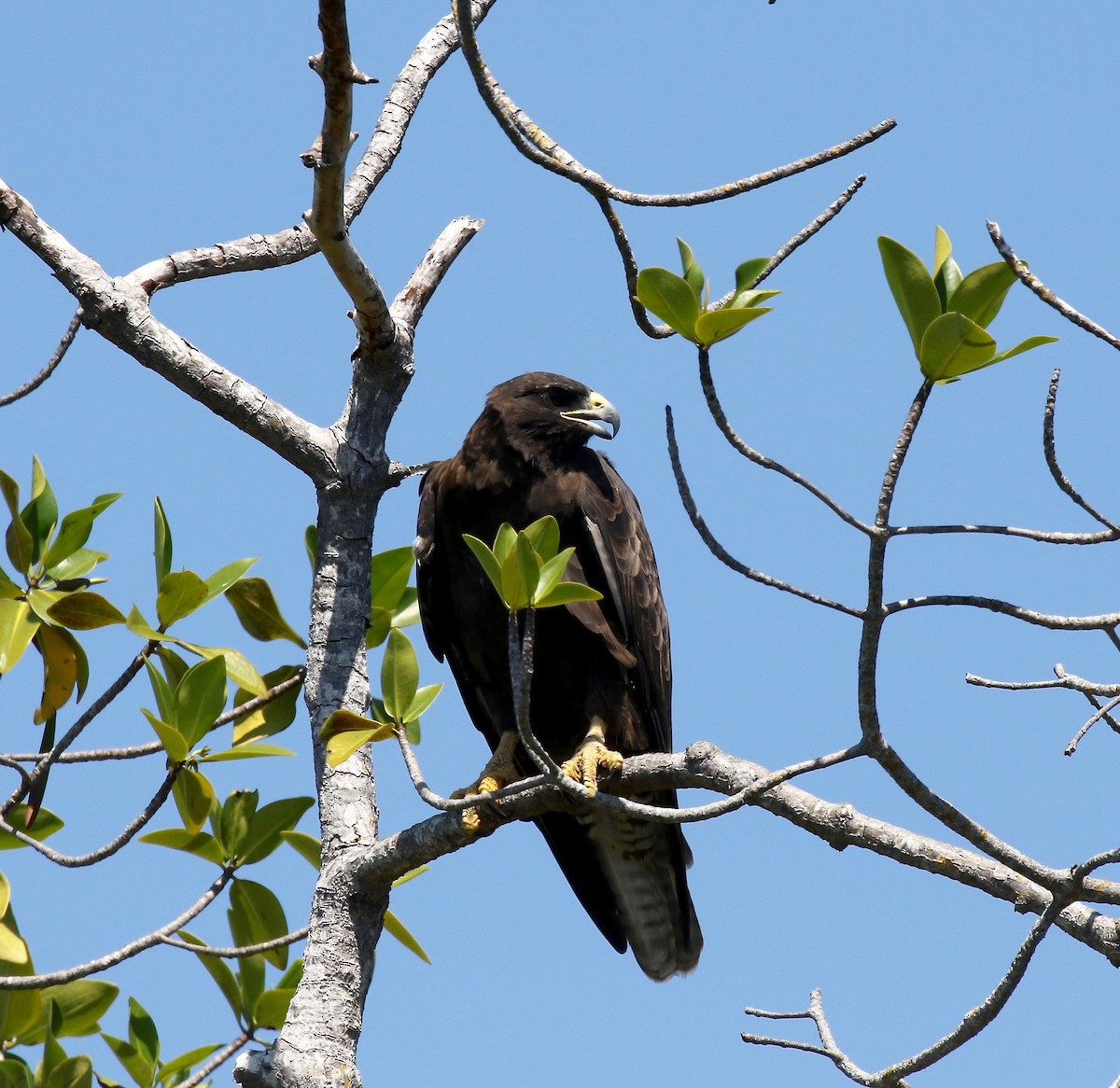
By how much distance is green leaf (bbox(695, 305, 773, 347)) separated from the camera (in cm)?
288

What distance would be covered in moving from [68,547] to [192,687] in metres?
0.73

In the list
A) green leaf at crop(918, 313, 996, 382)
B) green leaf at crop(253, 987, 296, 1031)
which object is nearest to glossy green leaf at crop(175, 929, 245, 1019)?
green leaf at crop(253, 987, 296, 1031)

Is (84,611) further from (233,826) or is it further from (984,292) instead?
(984,292)

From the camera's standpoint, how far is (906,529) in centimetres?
269

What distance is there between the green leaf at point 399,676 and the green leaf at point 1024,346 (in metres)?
1.82

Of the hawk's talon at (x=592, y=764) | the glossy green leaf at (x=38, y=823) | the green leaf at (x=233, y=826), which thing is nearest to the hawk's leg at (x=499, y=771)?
the hawk's talon at (x=592, y=764)

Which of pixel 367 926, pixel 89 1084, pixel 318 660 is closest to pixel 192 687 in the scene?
pixel 318 660

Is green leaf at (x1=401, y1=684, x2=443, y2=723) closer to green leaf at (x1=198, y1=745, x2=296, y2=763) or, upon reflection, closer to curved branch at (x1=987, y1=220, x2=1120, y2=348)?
green leaf at (x1=198, y1=745, x2=296, y2=763)

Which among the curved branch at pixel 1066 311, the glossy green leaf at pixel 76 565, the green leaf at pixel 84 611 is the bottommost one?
the curved branch at pixel 1066 311

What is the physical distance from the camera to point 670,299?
9.70 feet

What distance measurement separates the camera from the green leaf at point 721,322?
2.88m

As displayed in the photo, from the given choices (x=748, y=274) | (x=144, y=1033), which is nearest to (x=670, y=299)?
(x=748, y=274)

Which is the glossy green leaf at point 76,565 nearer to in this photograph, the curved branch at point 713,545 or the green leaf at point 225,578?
the green leaf at point 225,578

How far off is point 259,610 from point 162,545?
52cm
